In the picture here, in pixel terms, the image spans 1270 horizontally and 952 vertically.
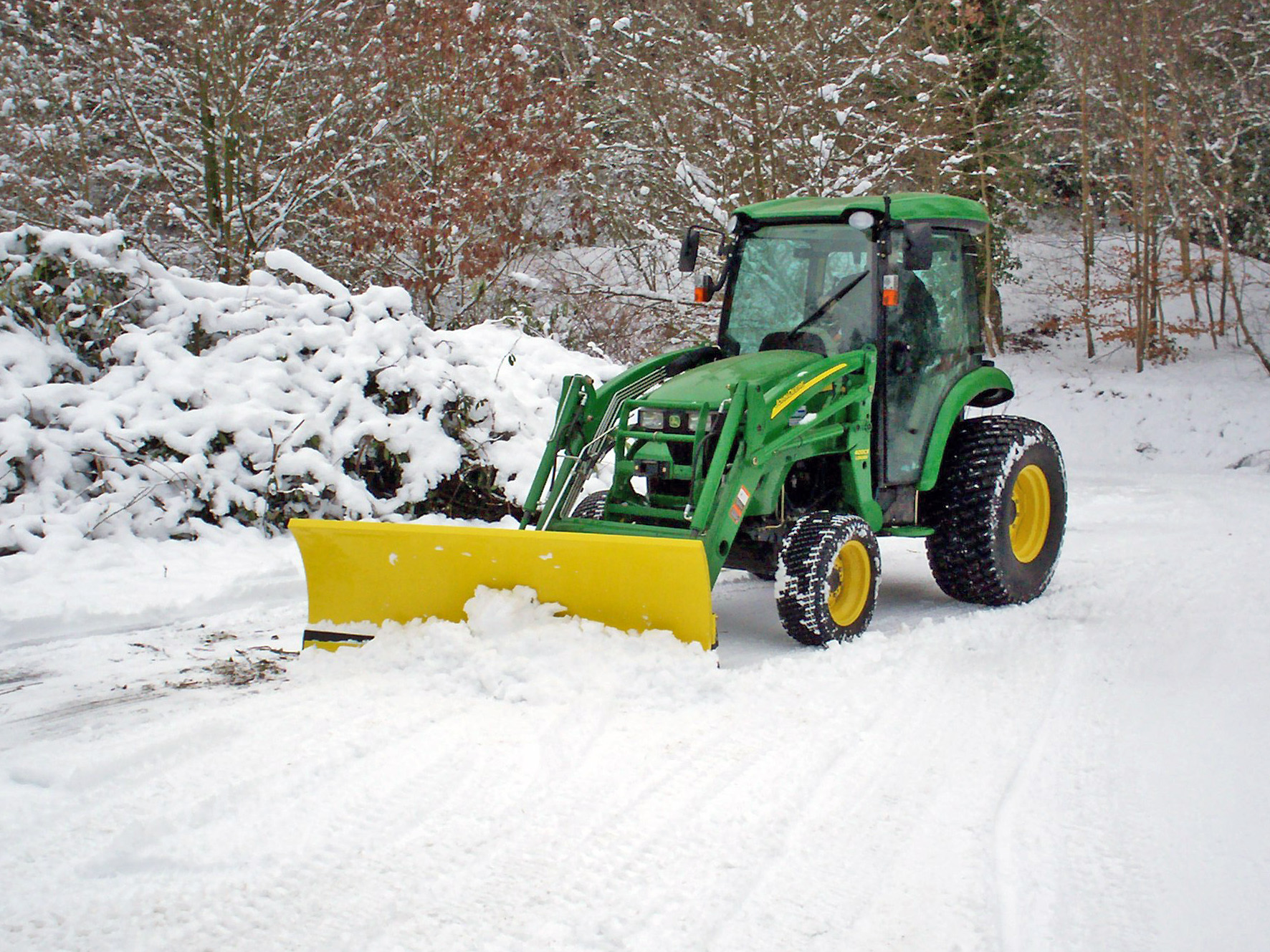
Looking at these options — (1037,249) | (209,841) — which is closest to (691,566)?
(209,841)

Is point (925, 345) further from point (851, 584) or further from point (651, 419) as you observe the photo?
point (651, 419)

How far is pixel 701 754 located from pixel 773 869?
31.0 inches

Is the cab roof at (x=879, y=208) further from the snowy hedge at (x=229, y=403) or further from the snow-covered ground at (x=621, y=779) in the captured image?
the snowy hedge at (x=229, y=403)

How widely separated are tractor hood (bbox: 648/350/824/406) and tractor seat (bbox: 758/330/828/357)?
2.0 inches

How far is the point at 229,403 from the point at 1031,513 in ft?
16.7

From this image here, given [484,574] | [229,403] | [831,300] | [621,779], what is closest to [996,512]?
[831,300]

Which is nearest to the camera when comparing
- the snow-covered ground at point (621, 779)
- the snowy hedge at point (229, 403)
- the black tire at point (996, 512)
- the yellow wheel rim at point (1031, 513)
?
the snow-covered ground at point (621, 779)

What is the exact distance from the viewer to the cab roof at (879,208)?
540cm

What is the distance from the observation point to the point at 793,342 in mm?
5582

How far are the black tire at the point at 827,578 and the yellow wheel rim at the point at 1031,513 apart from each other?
1528 millimetres

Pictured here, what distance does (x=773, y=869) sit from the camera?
110 inches

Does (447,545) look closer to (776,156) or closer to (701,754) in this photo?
(701,754)

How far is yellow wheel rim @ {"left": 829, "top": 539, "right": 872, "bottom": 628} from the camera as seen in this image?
498 centimetres

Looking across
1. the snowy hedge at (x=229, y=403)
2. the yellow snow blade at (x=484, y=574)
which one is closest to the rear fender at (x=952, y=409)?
the yellow snow blade at (x=484, y=574)
